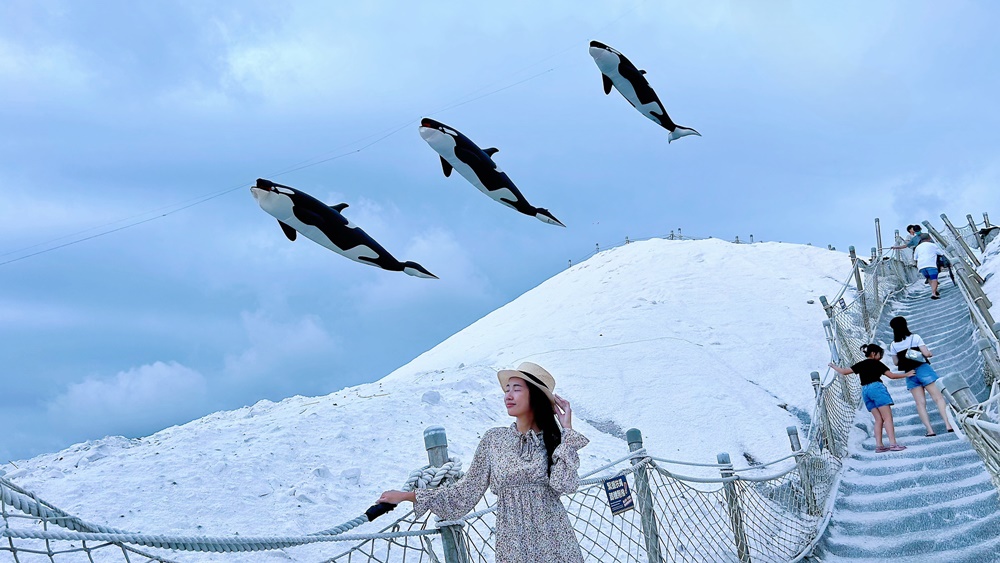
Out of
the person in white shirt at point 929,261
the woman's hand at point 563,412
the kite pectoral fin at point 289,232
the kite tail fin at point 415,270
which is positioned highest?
the person in white shirt at point 929,261

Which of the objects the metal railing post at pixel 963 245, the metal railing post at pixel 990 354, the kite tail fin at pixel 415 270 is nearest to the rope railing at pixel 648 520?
the kite tail fin at pixel 415 270

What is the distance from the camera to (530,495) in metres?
2.49

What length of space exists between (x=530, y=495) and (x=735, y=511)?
2.62 m

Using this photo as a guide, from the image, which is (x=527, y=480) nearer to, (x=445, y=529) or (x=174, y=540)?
(x=445, y=529)

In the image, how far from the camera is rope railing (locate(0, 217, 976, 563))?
219 cm

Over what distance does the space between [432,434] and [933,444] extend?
17.1 feet

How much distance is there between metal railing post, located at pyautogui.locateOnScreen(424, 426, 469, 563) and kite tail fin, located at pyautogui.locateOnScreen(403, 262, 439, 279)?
41.8 inches

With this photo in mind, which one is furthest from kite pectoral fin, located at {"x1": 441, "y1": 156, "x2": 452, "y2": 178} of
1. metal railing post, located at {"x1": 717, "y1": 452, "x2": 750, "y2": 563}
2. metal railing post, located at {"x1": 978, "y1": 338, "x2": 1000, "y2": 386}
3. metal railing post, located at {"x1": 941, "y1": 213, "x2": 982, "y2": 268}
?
metal railing post, located at {"x1": 941, "y1": 213, "x2": 982, "y2": 268}

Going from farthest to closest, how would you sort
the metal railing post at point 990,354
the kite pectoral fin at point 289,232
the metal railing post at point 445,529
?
the metal railing post at point 990,354
the kite pectoral fin at point 289,232
the metal railing post at point 445,529

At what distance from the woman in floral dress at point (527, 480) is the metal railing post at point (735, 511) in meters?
2.37

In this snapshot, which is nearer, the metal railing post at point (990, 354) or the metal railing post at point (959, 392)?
the metal railing post at point (959, 392)

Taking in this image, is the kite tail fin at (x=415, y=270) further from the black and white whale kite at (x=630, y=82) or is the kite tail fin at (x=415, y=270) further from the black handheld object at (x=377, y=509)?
the black and white whale kite at (x=630, y=82)

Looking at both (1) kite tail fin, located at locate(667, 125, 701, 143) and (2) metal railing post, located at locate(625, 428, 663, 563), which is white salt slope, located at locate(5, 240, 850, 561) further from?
(1) kite tail fin, located at locate(667, 125, 701, 143)

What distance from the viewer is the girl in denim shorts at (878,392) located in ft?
21.0
